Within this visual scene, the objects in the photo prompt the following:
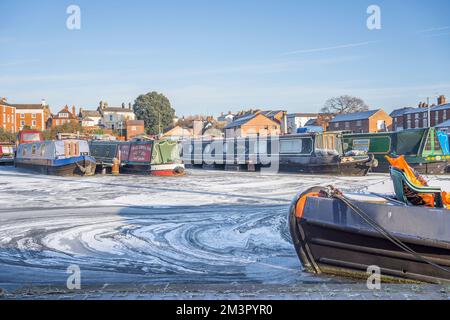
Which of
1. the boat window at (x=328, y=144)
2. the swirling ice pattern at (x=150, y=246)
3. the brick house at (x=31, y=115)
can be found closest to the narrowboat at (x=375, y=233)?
the swirling ice pattern at (x=150, y=246)

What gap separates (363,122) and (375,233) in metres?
55.3

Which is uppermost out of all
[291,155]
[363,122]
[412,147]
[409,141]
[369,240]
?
[363,122]

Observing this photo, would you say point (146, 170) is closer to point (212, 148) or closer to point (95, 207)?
point (212, 148)

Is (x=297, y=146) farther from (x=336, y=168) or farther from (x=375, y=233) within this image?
(x=375, y=233)

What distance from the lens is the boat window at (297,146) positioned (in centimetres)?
2316

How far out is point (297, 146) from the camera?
2384cm

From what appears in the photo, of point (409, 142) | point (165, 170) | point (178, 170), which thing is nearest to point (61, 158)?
point (165, 170)

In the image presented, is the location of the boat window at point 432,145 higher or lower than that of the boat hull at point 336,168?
higher

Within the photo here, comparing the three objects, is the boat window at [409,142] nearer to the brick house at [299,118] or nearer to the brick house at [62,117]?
the brick house at [299,118]

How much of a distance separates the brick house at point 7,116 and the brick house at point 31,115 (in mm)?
2257

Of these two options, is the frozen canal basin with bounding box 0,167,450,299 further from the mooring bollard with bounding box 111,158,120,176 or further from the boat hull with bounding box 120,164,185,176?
the mooring bollard with bounding box 111,158,120,176

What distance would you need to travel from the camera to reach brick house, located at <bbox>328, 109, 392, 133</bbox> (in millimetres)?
57062

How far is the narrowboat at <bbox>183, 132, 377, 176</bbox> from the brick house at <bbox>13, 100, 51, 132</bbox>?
53023 mm
